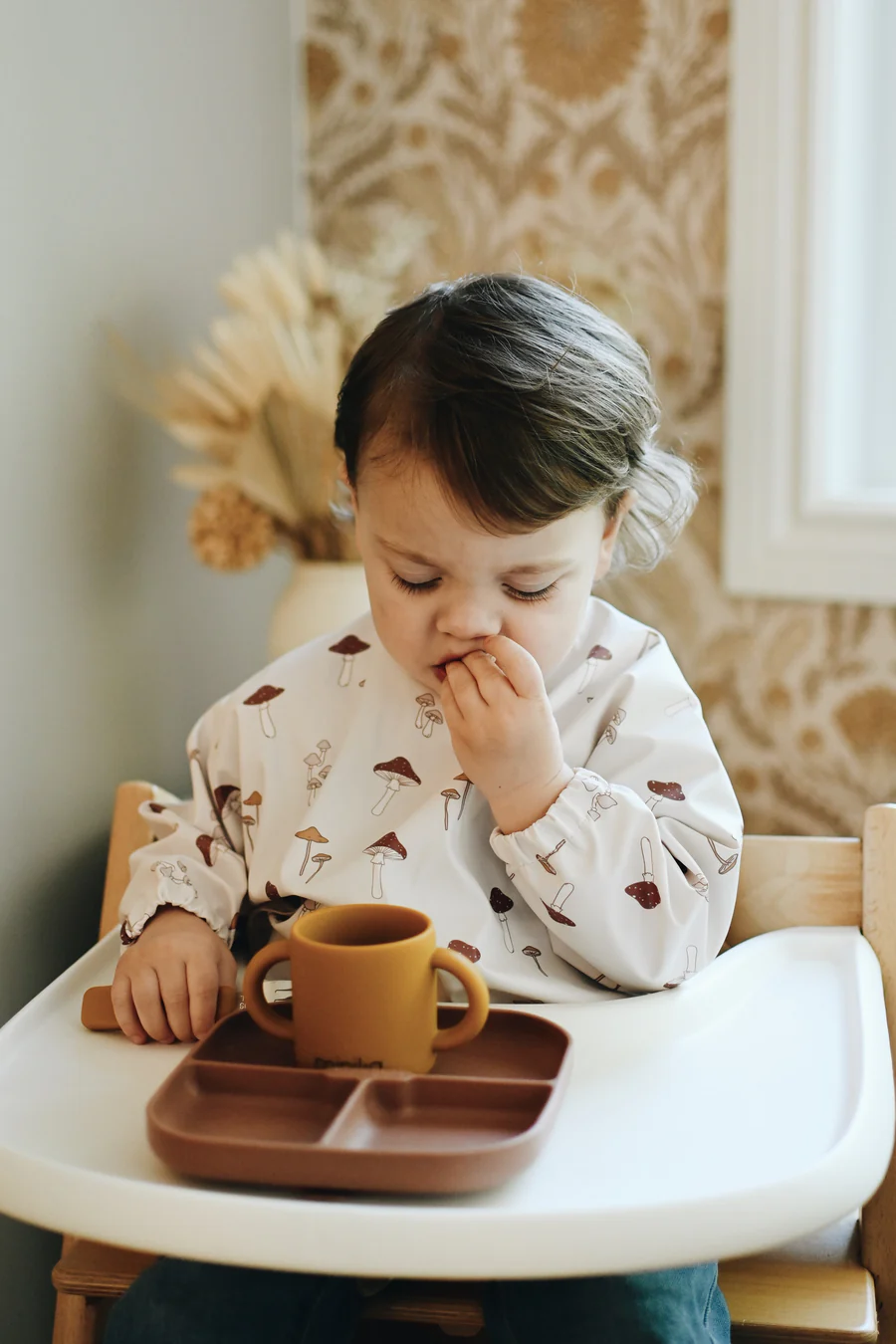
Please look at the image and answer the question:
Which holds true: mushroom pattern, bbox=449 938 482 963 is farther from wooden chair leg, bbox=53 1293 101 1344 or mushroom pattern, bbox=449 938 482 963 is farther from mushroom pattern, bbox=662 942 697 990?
wooden chair leg, bbox=53 1293 101 1344

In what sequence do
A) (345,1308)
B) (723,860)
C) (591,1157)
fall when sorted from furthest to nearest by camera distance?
(723,860) < (345,1308) < (591,1157)

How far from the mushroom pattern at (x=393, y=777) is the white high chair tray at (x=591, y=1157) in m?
0.22

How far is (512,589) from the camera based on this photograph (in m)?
0.84

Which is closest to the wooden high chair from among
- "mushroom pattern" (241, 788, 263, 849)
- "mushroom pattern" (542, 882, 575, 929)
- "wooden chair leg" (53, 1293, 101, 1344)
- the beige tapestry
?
"wooden chair leg" (53, 1293, 101, 1344)

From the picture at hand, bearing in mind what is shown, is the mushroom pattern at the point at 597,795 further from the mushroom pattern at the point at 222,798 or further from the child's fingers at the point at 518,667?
the mushroom pattern at the point at 222,798

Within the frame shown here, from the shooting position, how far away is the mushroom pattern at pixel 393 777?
94 cm

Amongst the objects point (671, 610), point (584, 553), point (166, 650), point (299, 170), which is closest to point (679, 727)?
point (584, 553)

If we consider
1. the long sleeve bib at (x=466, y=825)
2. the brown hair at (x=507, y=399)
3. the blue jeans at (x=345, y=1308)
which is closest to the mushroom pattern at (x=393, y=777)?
the long sleeve bib at (x=466, y=825)

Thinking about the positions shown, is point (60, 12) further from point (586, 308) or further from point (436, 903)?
point (436, 903)

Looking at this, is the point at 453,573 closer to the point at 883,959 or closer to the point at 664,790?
the point at 664,790

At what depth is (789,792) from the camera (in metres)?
1.56

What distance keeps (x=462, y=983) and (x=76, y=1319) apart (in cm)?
40

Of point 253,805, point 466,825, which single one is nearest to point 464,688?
point 466,825

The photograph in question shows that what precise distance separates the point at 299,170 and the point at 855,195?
68cm
